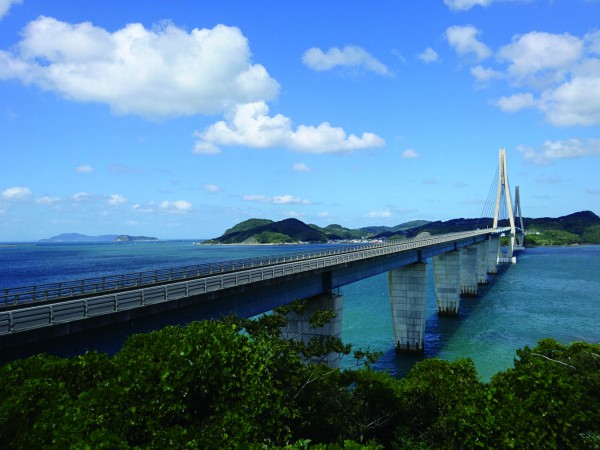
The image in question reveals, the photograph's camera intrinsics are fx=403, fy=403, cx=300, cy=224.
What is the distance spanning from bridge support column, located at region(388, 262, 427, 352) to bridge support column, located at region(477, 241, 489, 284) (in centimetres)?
5859

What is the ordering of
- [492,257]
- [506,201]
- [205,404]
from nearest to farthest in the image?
[205,404], [492,257], [506,201]

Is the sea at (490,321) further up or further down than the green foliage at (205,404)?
further down

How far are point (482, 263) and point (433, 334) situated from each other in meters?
59.0

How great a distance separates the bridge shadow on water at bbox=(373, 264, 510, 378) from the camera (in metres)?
45.5

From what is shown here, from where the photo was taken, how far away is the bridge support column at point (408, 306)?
5031cm

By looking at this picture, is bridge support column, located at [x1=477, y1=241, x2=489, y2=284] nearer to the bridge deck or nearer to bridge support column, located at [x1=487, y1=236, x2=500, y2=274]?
bridge support column, located at [x1=487, y1=236, x2=500, y2=274]

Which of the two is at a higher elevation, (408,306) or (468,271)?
(408,306)

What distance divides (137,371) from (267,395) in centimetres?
432

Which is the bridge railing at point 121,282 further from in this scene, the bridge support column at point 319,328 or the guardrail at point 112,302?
the bridge support column at point 319,328

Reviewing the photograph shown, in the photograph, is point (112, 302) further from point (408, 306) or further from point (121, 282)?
point (408, 306)

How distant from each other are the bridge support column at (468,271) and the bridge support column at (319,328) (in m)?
63.7

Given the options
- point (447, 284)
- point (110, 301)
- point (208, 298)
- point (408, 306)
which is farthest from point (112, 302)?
point (447, 284)

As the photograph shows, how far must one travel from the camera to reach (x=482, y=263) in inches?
4313

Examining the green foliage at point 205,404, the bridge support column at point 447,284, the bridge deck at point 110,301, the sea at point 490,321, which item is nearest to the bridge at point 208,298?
the bridge deck at point 110,301
